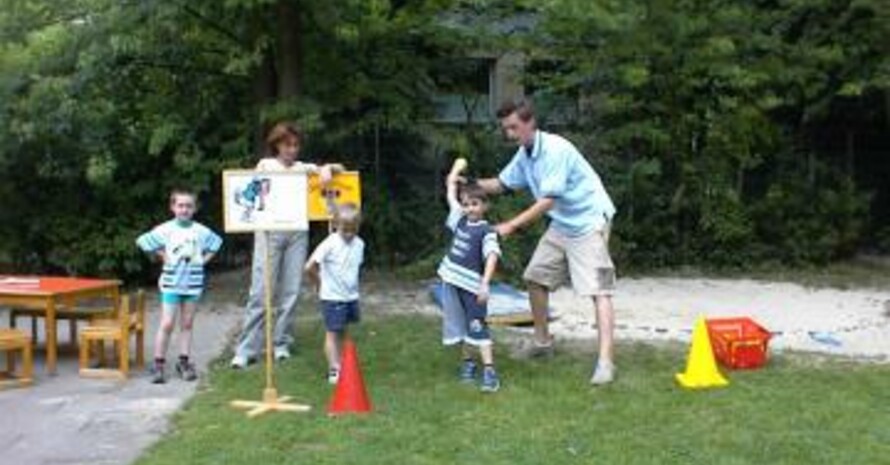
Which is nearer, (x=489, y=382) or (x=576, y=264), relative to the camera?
(x=489, y=382)

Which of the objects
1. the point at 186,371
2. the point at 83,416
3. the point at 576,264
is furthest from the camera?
the point at 186,371

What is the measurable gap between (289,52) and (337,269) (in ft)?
19.4

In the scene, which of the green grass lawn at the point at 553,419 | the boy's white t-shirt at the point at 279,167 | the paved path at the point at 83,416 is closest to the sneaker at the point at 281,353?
the green grass lawn at the point at 553,419

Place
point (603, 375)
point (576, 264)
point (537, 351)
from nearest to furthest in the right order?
1. point (603, 375)
2. point (576, 264)
3. point (537, 351)

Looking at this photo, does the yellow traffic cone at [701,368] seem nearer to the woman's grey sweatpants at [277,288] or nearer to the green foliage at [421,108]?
the woman's grey sweatpants at [277,288]

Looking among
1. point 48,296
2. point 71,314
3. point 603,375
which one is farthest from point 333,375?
point 71,314

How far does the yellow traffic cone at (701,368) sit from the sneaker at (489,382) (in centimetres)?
121

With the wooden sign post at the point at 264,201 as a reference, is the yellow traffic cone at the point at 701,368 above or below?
below

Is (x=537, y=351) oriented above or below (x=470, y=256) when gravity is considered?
below

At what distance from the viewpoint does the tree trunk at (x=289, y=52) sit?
14.3 metres

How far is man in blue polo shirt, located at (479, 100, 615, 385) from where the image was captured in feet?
28.7

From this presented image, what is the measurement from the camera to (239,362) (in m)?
9.42

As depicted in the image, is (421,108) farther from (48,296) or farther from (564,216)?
(48,296)

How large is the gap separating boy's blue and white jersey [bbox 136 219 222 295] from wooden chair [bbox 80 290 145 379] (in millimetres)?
388
